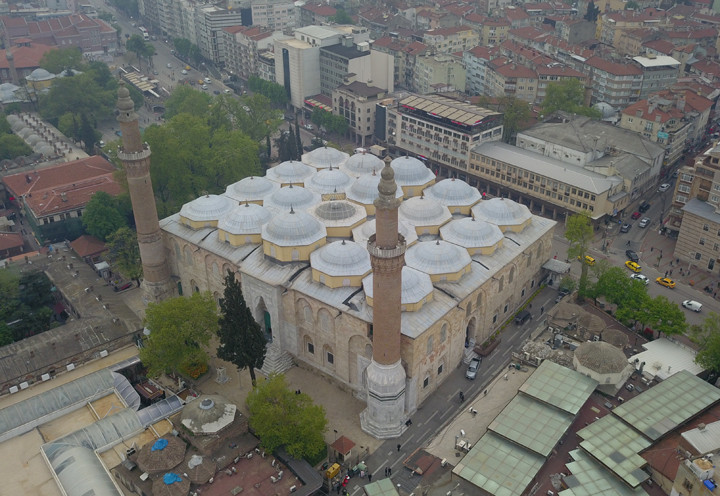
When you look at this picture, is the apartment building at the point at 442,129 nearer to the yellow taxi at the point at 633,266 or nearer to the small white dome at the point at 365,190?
the small white dome at the point at 365,190

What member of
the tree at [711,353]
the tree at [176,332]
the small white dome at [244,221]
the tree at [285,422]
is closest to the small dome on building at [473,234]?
the small white dome at [244,221]

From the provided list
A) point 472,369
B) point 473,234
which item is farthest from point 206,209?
point 472,369

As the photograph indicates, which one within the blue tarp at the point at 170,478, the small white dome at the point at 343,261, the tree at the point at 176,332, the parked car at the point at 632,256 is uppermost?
the small white dome at the point at 343,261

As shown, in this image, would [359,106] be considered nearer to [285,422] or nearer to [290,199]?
[290,199]

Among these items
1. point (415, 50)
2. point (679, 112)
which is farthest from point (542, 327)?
point (415, 50)

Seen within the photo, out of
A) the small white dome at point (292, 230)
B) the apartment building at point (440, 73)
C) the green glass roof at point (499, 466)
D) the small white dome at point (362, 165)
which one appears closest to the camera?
the green glass roof at point (499, 466)
